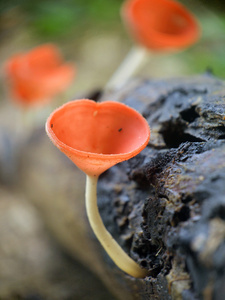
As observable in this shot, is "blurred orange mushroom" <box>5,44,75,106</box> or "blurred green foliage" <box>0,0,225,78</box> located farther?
"blurred green foliage" <box>0,0,225,78</box>

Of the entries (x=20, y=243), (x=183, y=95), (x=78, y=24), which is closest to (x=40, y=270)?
(x=20, y=243)

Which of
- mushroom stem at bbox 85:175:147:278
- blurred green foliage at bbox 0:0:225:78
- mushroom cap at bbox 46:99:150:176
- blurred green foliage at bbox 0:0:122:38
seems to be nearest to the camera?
mushroom cap at bbox 46:99:150:176

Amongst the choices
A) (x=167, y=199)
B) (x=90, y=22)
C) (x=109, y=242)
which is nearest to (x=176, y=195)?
(x=167, y=199)

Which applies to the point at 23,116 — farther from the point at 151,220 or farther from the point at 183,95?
the point at 151,220

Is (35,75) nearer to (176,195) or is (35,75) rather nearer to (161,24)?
(161,24)

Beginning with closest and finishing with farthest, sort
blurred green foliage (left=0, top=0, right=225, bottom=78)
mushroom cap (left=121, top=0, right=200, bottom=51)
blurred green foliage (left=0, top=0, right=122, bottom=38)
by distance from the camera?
1. mushroom cap (left=121, top=0, right=200, bottom=51)
2. blurred green foliage (left=0, top=0, right=225, bottom=78)
3. blurred green foliage (left=0, top=0, right=122, bottom=38)

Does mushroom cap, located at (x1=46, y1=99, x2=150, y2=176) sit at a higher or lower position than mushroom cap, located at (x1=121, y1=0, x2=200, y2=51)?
higher

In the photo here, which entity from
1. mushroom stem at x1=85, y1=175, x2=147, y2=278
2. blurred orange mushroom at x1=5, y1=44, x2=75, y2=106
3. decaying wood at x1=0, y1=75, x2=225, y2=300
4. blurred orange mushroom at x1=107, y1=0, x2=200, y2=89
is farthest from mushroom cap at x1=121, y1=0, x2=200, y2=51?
mushroom stem at x1=85, y1=175, x2=147, y2=278

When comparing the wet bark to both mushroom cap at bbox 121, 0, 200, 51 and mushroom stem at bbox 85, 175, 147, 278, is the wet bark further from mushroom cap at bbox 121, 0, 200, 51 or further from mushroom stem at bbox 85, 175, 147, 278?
mushroom cap at bbox 121, 0, 200, 51
